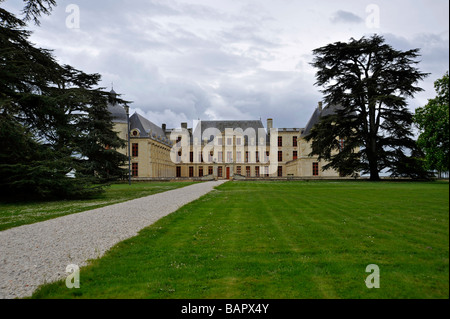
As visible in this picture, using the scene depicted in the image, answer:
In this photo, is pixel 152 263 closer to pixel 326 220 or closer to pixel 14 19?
pixel 326 220

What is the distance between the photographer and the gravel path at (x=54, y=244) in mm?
3977

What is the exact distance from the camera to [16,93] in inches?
516

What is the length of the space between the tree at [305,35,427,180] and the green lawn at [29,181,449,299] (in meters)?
18.5

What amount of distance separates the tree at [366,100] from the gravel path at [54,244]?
1908 centimetres

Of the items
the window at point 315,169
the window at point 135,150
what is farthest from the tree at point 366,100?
the window at point 135,150

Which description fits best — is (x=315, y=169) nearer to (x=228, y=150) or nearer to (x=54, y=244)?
(x=228, y=150)

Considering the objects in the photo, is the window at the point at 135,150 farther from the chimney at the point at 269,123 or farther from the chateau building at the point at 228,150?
the chimney at the point at 269,123

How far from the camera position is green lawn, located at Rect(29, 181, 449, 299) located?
42.4 inches

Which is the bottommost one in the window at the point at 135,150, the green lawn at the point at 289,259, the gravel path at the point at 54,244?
the gravel path at the point at 54,244

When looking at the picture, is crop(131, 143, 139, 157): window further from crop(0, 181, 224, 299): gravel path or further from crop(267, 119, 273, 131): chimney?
crop(0, 181, 224, 299): gravel path

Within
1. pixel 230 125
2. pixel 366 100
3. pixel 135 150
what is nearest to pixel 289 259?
pixel 366 100

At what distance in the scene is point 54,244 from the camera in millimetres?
5715

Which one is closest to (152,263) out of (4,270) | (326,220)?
(4,270)

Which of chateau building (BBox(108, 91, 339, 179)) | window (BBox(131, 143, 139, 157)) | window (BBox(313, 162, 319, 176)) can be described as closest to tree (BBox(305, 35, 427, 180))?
window (BBox(313, 162, 319, 176))
